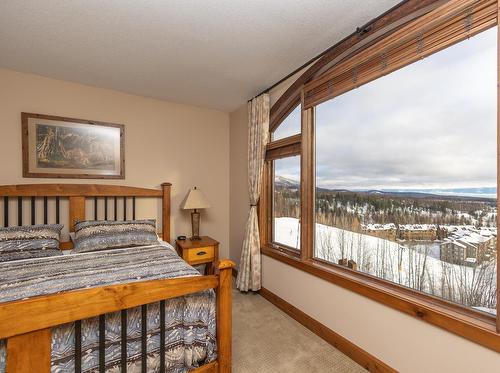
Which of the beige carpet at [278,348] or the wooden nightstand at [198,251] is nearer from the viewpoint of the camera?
the beige carpet at [278,348]

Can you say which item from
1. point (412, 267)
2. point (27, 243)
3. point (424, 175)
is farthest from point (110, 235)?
point (424, 175)

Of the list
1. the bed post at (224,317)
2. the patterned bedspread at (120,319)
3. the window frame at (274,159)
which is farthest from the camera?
the window frame at (274,159)

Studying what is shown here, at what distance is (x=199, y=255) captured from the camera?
3064 mm

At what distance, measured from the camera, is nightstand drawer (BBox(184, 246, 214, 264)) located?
2.98 metres

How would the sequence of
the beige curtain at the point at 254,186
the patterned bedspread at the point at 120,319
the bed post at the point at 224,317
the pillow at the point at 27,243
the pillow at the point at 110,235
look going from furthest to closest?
the beige curtain at the point at 254,186, the pillow at the point at 110,235, the pillow at the point at 27,243, the bed post at the point at 224,317, the patterned bedspread at the point at 120,319

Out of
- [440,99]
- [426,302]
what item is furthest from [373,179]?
[426,302]

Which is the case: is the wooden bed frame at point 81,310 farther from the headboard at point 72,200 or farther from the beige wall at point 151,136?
the beige wall at point 151,136

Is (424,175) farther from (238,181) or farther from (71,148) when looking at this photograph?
(71,148)

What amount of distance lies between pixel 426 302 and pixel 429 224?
1.56 feet

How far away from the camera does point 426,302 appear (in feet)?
5.04

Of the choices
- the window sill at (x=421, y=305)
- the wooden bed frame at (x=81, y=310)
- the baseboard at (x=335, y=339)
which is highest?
the wooden bed frame at (x=81, y=310)

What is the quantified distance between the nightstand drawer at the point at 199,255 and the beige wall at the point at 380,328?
694 mm

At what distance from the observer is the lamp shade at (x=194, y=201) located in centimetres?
316

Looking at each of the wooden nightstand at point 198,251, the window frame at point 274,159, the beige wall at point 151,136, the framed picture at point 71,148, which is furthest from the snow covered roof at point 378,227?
the framed picture at point 71,148
